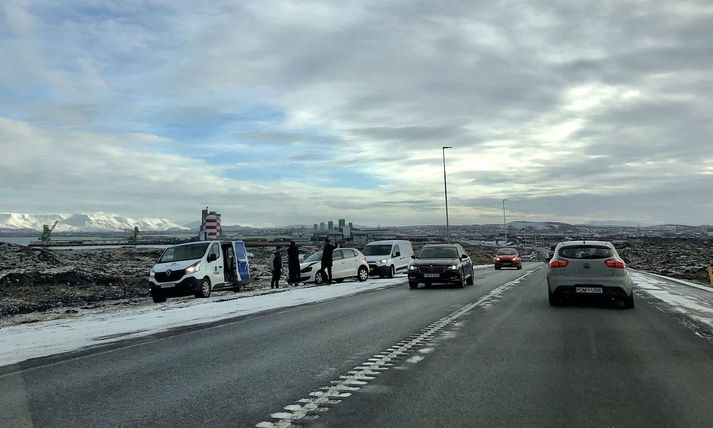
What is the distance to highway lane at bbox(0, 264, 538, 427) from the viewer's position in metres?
5.02

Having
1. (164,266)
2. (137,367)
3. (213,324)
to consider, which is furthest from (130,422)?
(164,266)

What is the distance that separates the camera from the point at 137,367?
7.12m

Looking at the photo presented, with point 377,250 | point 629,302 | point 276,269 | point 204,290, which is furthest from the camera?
point 377,250

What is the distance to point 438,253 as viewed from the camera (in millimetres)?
22062

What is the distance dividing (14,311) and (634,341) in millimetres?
16780

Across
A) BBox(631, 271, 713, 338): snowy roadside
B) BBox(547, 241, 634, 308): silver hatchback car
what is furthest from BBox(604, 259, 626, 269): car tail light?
BBox(631, 271, 713, 338): snowy roadside

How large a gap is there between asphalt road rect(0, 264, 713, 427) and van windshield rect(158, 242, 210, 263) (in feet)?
27.9

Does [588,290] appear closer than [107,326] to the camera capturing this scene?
No

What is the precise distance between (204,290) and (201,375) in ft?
40.8

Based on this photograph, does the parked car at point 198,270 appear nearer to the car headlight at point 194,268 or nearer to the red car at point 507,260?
the car headlight at point 194,268

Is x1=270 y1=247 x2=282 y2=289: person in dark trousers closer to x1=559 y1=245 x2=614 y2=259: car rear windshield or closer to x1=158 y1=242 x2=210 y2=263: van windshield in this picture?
x1=158 y1=242 x2=210 y2=263: van windshield

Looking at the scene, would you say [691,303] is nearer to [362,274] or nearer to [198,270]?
[198,270]

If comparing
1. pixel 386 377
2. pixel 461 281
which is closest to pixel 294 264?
pixel 461 281

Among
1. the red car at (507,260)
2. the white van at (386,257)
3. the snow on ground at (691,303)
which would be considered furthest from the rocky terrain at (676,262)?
the white van at (386,257)
